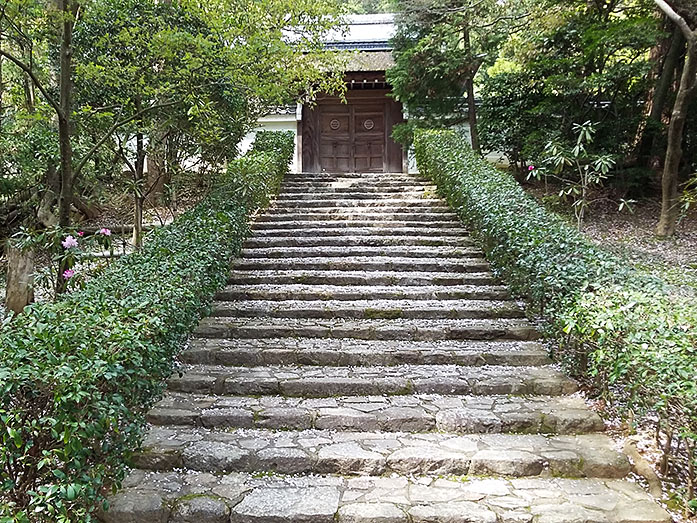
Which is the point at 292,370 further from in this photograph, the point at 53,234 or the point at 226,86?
the point at 226,86

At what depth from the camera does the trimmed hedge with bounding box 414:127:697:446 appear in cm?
258

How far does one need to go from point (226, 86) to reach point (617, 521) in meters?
5.26

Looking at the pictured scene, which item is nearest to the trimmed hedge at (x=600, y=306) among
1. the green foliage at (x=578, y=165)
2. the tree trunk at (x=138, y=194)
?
the green foliage at (x=578, y=165)

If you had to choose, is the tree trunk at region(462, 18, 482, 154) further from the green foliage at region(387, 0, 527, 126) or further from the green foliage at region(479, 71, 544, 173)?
the green foliage at region(479, 71, 544, 173)

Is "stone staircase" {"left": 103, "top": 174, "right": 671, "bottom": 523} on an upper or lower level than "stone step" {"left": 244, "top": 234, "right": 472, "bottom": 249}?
→ lower

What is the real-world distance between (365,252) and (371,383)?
262cm

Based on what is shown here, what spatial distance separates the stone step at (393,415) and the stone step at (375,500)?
0.43 metres

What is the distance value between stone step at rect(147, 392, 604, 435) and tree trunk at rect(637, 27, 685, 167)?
663 centimetres

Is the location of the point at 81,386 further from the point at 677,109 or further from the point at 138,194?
the point at 677,109

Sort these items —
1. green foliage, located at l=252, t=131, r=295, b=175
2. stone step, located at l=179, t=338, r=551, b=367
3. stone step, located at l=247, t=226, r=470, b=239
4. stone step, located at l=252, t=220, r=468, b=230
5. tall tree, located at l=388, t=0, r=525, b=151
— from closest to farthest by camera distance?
1. stone step, located at l=179, t=338, r=551, b=367
2. stone step, located at l=247, t=226, r=470, b=239
3. stone step, located at l=252, t=220, r=468, b=230
4. green foliage, located at l=252, t=131, r=295, b=175
5. tall tree, located at l=388, t=0, r=525, b=151

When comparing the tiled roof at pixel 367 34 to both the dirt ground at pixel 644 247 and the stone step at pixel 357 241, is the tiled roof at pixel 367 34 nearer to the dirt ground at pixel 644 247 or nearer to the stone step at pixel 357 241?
the dirt ground at pixel 644 247

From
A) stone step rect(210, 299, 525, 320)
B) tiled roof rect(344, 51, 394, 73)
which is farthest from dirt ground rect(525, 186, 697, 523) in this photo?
tiled roof rect(344, 51, 394, 73)

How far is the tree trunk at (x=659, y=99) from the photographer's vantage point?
8148mm

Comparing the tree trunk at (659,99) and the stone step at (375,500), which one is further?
the tree trunk at (659,99)
